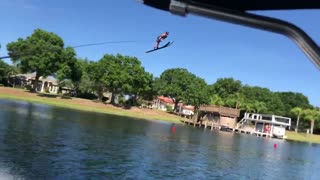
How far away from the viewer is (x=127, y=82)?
120m

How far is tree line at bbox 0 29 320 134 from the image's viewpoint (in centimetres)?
11662

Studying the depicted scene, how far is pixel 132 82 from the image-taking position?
121 m

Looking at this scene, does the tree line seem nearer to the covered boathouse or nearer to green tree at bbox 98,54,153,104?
green tree at bbox 98,54,153,104

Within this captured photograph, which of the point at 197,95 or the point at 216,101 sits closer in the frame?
the point at 197,95

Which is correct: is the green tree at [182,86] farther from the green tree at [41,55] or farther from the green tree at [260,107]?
the green tree at [41,55]

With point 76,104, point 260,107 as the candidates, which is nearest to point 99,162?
point 76,104

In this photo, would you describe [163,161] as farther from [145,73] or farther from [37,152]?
[145,73]

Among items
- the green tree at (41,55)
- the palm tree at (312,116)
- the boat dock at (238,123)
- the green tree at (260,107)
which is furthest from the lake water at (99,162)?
the palm tree at (312,116)

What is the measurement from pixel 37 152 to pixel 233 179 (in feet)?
41.8

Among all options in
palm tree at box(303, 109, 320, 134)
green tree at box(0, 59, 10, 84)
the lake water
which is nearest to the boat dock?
palm tree at box(303, 109, 320, 134)

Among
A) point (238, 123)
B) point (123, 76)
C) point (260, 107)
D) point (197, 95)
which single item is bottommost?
point (238, 123)

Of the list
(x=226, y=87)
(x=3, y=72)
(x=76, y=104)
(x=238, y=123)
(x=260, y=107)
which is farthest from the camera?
(x=226, y=87)

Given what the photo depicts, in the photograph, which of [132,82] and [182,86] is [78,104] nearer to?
[132,82]

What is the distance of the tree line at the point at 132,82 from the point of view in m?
117
